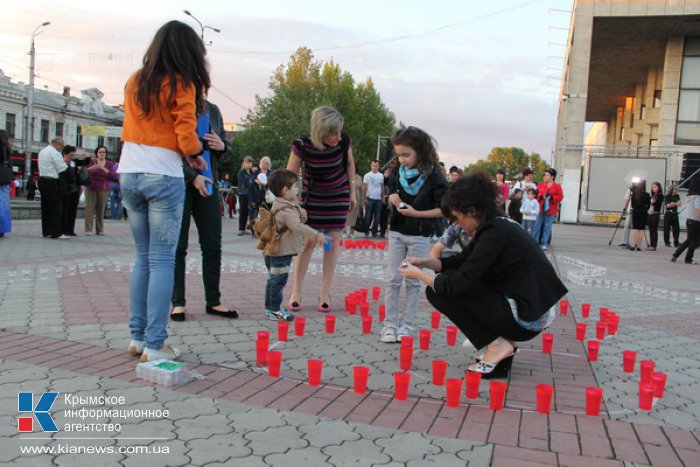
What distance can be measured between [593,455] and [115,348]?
310 cm

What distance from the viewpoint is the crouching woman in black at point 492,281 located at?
3898 millimetres

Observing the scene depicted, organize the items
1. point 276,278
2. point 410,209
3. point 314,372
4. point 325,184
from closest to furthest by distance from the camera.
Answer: point 314,372
point 410,209
point 276,278
point 325,184

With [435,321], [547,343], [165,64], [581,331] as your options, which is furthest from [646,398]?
[165,64]

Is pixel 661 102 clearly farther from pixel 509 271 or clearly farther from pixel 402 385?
pixel 402 385

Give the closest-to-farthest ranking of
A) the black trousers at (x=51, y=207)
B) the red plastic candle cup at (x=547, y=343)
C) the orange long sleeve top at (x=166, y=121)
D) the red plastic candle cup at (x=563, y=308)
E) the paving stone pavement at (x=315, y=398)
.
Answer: the paving stone pavement at (x=315, y=398) < the orange long sleeve top at (x=166, y=121) < the red plastic candle cup at (x=547, y=343) < the red plastic candle cup at (x=563, y=308) < the black trousers at (x=51, y=207)

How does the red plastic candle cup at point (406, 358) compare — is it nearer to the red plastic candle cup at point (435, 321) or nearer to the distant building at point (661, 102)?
the red plastic candle cup at point (435, 321)

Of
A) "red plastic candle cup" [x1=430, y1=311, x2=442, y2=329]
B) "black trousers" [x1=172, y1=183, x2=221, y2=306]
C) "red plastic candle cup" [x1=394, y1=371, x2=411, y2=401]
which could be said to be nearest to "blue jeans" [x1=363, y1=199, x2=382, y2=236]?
"red plastic candle cup" [x1=430, y1=311, x2=442, y2=329]

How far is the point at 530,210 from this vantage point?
14633 mm

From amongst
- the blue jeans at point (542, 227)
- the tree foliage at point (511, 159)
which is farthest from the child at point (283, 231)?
the tree foliage at point (511, 159)

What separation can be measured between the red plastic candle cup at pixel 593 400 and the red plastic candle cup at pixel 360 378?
3.99ft

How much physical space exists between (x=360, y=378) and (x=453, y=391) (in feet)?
1.73

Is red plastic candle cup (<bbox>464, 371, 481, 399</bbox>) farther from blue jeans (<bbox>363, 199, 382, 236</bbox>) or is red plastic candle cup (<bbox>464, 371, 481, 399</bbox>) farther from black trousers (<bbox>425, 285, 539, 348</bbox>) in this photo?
blue jeans (<bbox>363, 199, 382, 236</bbox>)

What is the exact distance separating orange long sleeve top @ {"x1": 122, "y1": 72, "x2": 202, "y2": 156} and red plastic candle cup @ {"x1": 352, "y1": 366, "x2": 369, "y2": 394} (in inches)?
63.1

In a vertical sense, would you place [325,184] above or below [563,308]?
above
